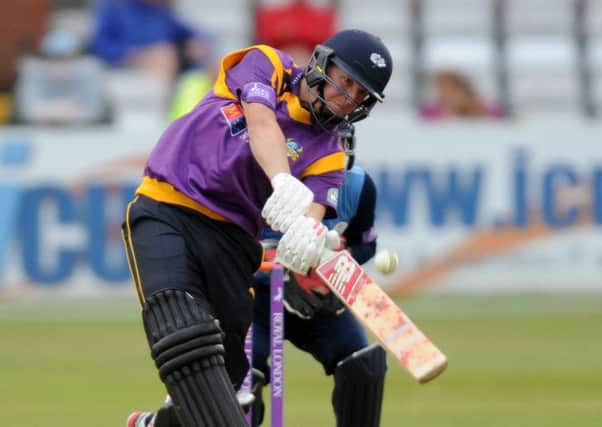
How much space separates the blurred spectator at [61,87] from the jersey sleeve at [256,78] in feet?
28.1

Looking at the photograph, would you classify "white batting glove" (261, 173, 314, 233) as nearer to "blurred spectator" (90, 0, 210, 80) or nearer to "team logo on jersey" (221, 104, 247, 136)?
"team logo on jersey" (221, 104, 247, 136)

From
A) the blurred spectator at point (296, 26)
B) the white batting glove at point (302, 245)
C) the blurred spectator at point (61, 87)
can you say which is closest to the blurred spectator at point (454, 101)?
the blurred spectator at point (296, 26)

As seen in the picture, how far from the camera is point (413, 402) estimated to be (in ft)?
28.9

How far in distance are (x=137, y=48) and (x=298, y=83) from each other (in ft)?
31.3

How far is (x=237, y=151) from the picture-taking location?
5.66 m

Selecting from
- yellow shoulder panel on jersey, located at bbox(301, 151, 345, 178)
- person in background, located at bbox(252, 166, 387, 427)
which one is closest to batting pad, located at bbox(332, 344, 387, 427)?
person in background, located at bbox(252, 166, 387, 427)

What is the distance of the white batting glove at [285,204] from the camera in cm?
524

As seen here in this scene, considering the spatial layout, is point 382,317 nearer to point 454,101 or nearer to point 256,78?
point 256,78

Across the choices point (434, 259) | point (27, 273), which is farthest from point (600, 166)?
point (27, 273)

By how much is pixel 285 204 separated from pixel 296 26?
9.88 metres

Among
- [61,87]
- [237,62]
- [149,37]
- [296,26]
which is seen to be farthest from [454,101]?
[237,62]

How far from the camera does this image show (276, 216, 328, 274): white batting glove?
5.22 meters

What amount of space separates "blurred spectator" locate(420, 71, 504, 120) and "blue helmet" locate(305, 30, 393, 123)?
29.2 feet

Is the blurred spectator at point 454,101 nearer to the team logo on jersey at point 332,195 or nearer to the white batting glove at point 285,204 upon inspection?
the team logo on jersey at point 332,195
